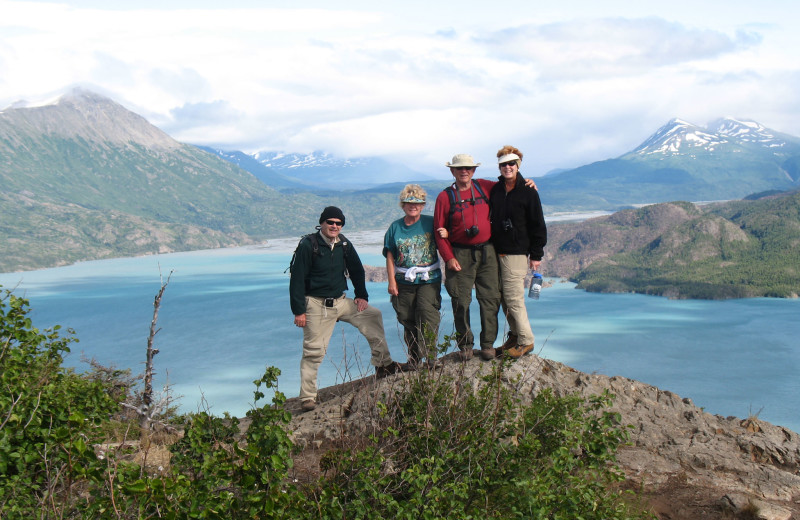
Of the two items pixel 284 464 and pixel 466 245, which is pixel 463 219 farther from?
pixel 284 464

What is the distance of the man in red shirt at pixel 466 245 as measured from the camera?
20.7 feet

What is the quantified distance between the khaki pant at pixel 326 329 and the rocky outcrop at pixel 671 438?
1.14 ft

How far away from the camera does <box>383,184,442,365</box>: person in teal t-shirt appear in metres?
6.46

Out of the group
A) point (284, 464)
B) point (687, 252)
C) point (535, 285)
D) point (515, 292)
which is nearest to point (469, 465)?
point (284, 464)

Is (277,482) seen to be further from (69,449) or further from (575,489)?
(575,489)

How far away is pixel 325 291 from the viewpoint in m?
6.56

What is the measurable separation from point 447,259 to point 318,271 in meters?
1.29

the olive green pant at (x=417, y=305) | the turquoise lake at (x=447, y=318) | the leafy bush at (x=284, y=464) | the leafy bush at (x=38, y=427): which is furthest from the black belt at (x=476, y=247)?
the turquoise lake at (x=447, y=318)

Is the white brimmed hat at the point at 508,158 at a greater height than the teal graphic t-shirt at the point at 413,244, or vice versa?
the white brimmed hat at the point at 508,158

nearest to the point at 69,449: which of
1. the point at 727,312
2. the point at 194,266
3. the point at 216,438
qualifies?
the point at 216,438

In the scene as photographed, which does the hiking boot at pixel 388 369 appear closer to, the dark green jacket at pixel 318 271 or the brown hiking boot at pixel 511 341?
the dark green jacket at pixel 318 271

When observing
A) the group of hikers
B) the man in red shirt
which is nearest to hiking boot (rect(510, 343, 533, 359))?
the group of hikers

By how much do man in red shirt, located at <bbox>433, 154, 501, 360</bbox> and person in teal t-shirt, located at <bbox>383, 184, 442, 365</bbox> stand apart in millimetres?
159

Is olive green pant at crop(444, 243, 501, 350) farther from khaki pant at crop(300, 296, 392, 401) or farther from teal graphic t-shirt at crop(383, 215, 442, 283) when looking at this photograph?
khaki pant at crop(300, 296, 392, 401)
